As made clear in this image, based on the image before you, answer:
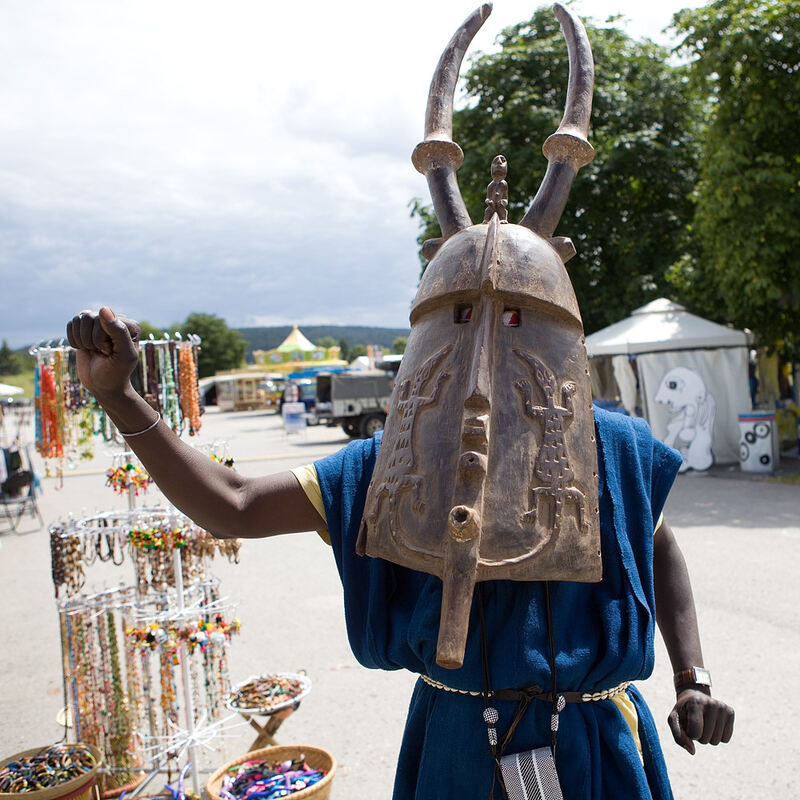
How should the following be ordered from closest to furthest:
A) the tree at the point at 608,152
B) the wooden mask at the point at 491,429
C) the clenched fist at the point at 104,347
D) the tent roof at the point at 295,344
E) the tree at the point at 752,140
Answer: the wooden mask at the point at 491,429 < the clenched fist at the point at 104,347 < the tree at the point at 752,140 < the tree at the point at 608,152 < the tent roof at the point at 295,344

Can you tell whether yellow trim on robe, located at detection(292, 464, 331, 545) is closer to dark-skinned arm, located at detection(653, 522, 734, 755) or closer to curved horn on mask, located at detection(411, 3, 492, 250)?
curved horn on mask, located at detection(411, 3, 492, 250)

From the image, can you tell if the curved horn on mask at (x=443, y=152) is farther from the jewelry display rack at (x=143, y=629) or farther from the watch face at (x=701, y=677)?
the jewelry display rack at (x=143, y=629)

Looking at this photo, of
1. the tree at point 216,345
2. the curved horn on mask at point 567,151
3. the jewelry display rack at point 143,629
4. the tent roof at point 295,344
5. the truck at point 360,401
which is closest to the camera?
the curved horn on mask at point 567,151

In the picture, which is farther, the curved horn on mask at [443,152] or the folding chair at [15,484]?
the folding chair at [15,484]

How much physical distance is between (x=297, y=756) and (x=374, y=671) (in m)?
1.36

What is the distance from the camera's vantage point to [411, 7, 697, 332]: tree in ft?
46.0

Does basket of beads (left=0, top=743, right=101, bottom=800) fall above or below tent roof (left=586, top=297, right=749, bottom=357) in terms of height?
below

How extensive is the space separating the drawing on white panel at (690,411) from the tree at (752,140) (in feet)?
4.70

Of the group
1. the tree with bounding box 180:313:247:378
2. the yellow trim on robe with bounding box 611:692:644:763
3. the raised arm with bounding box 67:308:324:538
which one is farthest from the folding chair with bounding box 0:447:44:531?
the tree with bounding box 180:313:247:378

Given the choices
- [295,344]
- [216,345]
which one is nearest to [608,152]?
[295,344]

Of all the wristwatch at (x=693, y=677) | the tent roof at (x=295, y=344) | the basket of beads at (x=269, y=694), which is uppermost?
the tent roof at (x=295, y=344)

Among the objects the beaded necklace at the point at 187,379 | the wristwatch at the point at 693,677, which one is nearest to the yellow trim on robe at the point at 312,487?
the wristwatch at the point at 693,677

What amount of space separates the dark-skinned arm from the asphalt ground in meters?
1.88

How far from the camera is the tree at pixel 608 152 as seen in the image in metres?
14.0
